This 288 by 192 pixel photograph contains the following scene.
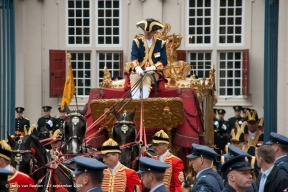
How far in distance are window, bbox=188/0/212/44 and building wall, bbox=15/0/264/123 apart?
0.22m

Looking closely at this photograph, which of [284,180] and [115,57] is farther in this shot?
[115,57]

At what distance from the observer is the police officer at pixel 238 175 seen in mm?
10625

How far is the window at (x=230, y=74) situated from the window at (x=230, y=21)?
1.58 feet

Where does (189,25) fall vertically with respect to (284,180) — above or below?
above

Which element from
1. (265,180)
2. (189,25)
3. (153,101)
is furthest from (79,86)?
(265,180)

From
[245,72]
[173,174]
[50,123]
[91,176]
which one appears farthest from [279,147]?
[245,72]

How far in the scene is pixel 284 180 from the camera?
12406 mm

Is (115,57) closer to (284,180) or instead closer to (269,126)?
(269,126)

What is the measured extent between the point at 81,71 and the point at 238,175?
80.0 feet

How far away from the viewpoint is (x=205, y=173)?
471 inches

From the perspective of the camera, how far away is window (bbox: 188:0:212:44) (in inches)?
1363

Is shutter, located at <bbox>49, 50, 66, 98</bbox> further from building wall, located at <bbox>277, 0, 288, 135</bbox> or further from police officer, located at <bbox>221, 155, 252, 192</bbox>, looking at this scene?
police officer, located at <bbox>221, 155, 252, 192</bbox>

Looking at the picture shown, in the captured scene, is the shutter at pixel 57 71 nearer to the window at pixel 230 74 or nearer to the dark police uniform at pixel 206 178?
the window at pixel 230 74

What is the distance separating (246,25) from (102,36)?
15.6 feet
